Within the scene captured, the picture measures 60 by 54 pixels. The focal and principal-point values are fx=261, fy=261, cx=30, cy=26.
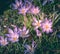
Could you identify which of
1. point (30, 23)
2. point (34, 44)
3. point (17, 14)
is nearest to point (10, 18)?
point (17, 14)

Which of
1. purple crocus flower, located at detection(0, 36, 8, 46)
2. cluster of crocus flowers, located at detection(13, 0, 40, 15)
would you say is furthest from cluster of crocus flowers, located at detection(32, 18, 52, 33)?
purple crocus flower, located at detection(0, 36, 8, 46)

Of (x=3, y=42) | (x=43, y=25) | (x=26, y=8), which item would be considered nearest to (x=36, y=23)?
(x=43, y=25)

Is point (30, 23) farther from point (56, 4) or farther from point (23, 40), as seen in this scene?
point (56, 4)

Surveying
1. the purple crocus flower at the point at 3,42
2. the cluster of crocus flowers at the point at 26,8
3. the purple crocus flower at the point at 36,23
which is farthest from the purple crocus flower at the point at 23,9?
the purple crocus flower at the point at 3,42

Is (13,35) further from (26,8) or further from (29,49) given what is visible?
(26,8)

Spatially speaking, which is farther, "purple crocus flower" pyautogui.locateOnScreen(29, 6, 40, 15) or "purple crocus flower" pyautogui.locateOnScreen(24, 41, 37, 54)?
"purple crocus flower" pyautogui.locateOnScreen(29, 6, 40, 15)

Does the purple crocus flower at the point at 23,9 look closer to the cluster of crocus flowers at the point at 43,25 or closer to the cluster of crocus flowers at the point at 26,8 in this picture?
the cluster of crocus flowers at the point at 26,8

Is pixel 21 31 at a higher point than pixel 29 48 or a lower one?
higher

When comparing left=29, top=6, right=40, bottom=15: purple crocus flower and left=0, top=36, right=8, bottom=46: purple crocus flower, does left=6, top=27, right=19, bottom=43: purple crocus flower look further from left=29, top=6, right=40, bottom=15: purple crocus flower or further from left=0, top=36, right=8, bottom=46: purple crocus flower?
left=29, top=6, right=40, bottom=15: purple crocus flower

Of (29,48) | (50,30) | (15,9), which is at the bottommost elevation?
(29,48)

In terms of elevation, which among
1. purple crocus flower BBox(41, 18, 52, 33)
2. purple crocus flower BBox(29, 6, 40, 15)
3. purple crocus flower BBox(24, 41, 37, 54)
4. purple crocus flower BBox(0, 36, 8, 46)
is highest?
purple crocus flower BBox(29, 6, 40, 15)

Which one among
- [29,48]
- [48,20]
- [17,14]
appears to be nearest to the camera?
[29,48]
